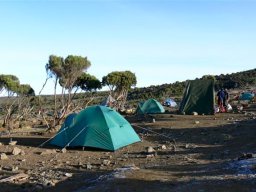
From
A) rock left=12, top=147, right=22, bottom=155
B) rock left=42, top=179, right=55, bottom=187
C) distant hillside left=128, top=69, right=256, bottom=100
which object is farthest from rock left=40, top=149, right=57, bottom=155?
distant hillside left=128, top=69, right=256, bottom=100

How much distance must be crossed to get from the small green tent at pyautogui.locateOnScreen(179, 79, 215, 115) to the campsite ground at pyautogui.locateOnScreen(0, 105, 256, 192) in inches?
215


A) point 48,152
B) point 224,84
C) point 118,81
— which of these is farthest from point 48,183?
point 224,84

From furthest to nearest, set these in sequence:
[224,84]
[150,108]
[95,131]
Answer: [224,84] < [150,108] < [95,131]

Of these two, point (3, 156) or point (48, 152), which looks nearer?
point (3, 156)

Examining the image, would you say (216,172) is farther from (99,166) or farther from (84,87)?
(84,87)

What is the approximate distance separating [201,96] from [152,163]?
1438cm

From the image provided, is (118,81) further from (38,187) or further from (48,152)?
(38,187)

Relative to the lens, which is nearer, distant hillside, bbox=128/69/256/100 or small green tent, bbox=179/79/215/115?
small green tent, bbox=179/79/215/115

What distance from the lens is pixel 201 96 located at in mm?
25781

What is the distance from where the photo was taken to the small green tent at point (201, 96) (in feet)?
84.5

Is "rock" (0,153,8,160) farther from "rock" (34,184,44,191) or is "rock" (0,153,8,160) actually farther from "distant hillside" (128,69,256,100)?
"distant hillside" (128,69,256,100)

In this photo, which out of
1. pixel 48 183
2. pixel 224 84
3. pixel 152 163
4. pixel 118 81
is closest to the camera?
pixel 48 183

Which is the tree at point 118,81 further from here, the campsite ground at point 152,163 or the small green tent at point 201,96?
the campsite ground at point 152,163

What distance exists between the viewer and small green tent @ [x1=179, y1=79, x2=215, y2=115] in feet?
84.5
